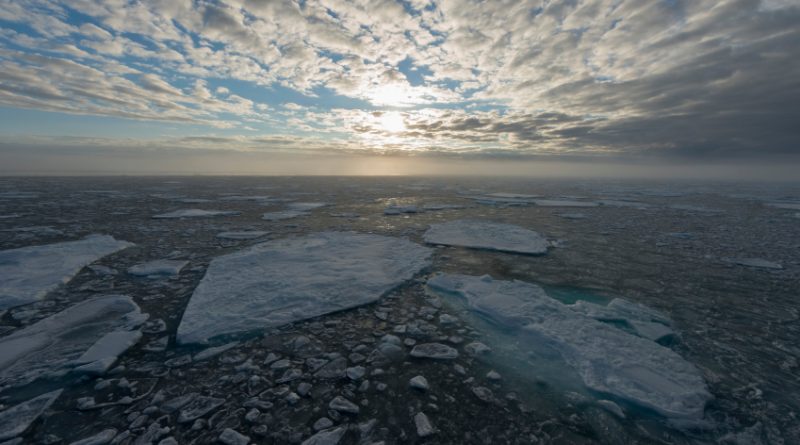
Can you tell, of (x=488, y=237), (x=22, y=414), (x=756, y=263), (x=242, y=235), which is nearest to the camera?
(x=22, y=414)

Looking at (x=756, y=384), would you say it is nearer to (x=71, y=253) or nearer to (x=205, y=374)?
(x=205, y=374)

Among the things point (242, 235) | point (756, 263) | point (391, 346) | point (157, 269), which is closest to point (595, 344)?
point (391, 346)

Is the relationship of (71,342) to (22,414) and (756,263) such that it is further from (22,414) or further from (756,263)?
(756,263)

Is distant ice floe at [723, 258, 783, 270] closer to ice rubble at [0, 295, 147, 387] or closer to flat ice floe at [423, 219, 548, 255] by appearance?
flat ice floe at [423, 219, 548, 255]

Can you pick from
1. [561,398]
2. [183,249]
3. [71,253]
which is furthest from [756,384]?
[71,253]

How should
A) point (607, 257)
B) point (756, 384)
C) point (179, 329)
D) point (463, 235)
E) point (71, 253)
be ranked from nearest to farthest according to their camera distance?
point (756, 384)
point (179, 329)
point (71, 253)
point (607, 257)
point (463, 235)

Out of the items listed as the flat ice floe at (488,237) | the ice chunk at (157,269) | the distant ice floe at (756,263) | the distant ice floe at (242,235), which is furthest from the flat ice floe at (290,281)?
the distant ice floe at (756,263)
